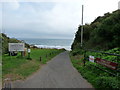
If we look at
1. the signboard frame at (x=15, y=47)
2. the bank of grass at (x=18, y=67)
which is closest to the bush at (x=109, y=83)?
the bank of grass at (x=18, y=67)

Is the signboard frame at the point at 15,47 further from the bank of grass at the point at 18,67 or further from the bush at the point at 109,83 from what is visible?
the bush at the point at 109,83

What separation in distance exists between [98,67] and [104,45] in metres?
12.4

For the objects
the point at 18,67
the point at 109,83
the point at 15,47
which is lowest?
the point at 18,67

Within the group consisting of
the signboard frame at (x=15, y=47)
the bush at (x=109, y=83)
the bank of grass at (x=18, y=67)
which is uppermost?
the signboard frame at (x=15, y=47)

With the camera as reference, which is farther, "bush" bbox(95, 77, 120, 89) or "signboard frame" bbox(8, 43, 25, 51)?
"signboard frame" bbox(8, 43, 25, 51)

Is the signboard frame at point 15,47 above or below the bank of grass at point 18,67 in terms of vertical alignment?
above

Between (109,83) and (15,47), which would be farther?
(15,47)

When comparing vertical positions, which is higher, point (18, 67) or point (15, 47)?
point (15, 47)

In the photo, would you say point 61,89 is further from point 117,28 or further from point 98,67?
point 117,28

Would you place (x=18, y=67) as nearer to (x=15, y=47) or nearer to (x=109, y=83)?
(x=15, y=47)

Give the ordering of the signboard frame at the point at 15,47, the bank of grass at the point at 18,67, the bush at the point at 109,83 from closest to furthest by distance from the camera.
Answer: the bush at the point at 109,83 < the bank of grass at the point at 18,67 < the signboard frame at the point at 15,47

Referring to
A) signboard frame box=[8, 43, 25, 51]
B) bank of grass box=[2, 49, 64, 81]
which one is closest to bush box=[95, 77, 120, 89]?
bank of grass box=[2, 49, 64, 81]

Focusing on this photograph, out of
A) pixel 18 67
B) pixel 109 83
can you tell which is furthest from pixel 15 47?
pixel 109 83

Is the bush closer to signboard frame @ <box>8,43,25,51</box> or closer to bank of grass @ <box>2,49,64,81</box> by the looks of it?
bank of grass @ <box>2,49,64,81</box>
